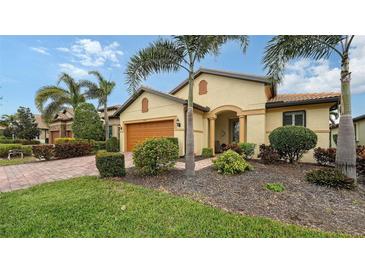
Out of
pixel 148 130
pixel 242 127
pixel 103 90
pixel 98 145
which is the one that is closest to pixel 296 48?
pixel 242 127

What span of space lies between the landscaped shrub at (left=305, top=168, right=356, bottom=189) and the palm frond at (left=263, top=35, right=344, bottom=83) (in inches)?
161

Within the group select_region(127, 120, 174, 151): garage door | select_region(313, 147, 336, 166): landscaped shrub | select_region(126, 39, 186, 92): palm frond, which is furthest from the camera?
select_region(127, 120, 174, 151): garage door

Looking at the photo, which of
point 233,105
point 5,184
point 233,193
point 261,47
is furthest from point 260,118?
point 5,184

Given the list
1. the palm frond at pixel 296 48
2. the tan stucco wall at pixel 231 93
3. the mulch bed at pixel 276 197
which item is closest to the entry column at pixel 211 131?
the tan stucco wall at pixel 231 93

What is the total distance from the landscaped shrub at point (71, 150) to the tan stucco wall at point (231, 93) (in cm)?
936

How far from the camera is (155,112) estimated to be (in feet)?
42.2

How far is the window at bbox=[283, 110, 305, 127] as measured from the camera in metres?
10.5

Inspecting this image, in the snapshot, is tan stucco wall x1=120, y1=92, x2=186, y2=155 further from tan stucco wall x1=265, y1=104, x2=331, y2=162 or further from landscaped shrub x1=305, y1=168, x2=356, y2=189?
landscaped shrub x1=305, y1=168, x2=356, y2=189

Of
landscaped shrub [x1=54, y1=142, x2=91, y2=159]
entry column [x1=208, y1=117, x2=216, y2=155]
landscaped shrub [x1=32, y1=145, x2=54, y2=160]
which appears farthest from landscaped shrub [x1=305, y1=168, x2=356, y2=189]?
landscaped shrub [x1=32, y1=145, x2=54, y2=160]

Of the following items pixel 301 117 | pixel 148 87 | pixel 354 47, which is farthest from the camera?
pixel 148 87

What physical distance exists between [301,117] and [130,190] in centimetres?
1043

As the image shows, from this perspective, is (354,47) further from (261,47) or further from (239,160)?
(239,160)

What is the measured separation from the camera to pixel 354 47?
6.02 m
